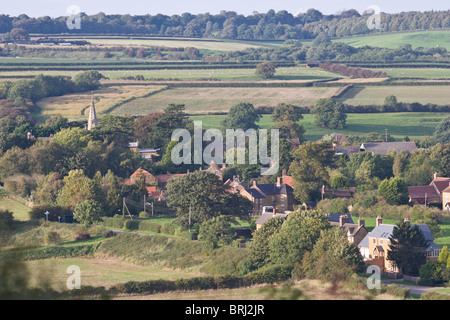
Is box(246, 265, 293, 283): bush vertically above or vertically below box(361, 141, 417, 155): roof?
above

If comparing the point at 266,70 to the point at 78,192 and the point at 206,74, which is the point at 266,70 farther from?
the point at 78,192

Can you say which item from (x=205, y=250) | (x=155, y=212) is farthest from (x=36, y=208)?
(x=205, y=250)

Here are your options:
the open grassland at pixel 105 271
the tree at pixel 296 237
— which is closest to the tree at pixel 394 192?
the tree at pixel 296 237

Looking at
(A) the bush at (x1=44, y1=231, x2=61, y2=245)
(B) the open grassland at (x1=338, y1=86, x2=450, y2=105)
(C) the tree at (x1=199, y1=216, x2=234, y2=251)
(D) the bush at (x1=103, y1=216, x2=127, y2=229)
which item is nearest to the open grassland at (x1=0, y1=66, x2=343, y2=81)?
(B) the open grassland at (x1=338, y1=86, x2=450, y2=105)

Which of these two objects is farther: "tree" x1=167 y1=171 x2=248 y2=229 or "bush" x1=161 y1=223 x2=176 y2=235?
"tree" x1=167 y1=171 x2=248 y2=229

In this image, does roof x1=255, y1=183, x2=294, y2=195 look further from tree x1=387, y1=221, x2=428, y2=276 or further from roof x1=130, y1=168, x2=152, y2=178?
tree x1=387, y1=221, x2=428, y2=276

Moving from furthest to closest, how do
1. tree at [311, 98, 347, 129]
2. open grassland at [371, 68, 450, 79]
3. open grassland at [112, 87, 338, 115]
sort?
1. open grassland at [371, 68, 450, 79]
2. open grassland at [112, 87, 338, 115]
3. tree at [311, 98, 347, 129]

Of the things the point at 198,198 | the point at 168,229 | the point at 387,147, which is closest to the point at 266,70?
the point at 387,147
